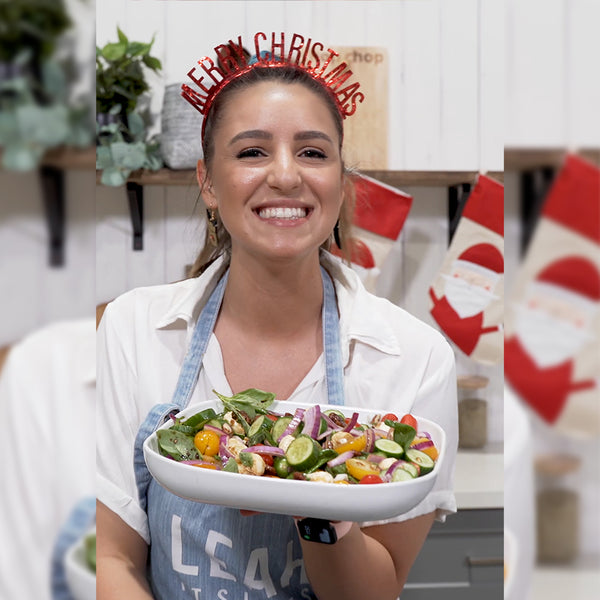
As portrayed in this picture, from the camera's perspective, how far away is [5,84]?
0.23m

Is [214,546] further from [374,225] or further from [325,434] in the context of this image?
[374,225]

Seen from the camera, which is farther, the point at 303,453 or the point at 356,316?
the point at 356,316

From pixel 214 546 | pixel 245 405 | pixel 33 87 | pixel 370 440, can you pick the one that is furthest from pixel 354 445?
pixel 33 87

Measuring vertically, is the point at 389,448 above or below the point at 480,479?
above

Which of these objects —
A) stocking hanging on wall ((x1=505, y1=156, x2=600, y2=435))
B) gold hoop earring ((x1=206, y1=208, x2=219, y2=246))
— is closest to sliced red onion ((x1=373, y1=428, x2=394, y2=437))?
stocking hanging on wall ((x1=505, y1=156, x2=600, y2=435))

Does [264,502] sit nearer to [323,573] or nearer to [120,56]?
[323,573]

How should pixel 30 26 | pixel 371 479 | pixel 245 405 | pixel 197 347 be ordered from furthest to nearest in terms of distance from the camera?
1. pixel 197 347
2. pixel 245 405
3. pixel 371 479
4. pixel 30 26

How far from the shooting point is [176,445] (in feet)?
2.03

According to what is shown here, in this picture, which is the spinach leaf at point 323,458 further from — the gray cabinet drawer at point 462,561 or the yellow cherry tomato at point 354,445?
the gray cabinet drawer at point 462,561

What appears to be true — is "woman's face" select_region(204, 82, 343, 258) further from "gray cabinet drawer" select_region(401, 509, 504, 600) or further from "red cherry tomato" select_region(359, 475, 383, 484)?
"gray cabinet drawer" select_region(401, 509, 504, 600)

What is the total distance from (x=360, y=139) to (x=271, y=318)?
0.24 meters

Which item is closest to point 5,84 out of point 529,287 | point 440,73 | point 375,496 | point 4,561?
point 4,561

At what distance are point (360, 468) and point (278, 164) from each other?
32 centimetres

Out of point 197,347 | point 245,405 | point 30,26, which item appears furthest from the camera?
point 197,347
